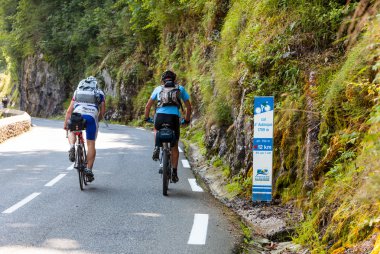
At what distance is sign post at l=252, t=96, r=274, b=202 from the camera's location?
7266 millimetres

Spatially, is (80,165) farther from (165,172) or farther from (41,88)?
(41,88)

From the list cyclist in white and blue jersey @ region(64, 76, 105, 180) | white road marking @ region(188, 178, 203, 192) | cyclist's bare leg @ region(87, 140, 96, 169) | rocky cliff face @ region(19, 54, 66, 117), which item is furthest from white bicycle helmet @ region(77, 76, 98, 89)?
rocky cliff face @ region(19, 54, 66, 117)

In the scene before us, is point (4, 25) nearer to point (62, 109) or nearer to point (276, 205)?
point (62, 109)

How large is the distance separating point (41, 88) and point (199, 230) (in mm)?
46958

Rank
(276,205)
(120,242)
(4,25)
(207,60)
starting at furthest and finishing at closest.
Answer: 1. (4,25)
2. (207,60)
3. (276,205)
4. (120,242)

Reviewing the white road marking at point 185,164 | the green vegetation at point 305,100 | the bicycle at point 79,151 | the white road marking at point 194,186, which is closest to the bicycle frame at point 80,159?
the bicycle at point 79,151

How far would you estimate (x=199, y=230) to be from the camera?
620 cm

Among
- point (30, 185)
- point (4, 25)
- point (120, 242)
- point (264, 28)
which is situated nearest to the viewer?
point (120, 242)

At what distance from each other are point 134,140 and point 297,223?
13.1m

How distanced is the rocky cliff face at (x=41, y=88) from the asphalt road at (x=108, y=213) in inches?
1447

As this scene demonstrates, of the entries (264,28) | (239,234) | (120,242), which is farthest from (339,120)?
(264,28)

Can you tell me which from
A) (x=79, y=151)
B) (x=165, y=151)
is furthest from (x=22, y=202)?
(x=165, y=151)

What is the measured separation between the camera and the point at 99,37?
131 ft

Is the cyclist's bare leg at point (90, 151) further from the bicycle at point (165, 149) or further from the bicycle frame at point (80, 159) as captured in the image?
the bicycle at point (165, 149)
